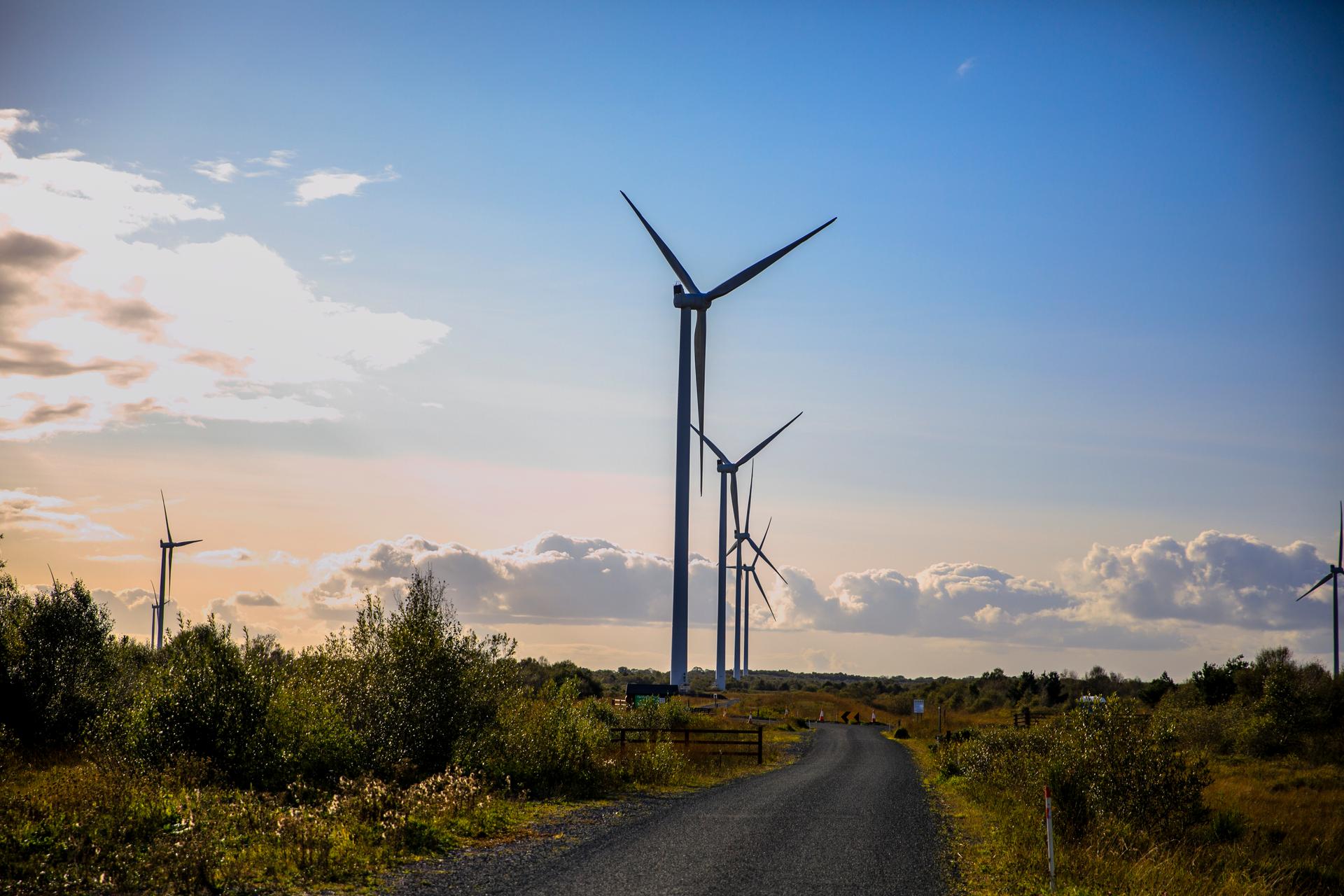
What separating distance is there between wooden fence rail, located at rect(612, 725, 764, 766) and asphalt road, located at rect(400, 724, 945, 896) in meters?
5.74

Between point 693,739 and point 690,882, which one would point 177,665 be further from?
point 693,739

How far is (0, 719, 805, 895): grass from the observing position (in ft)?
54.4

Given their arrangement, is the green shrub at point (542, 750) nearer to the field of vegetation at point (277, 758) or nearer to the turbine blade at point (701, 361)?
the field of vegetation at point (277, 758)

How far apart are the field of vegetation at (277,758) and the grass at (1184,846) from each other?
9.88 m

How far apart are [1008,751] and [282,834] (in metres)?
25.9

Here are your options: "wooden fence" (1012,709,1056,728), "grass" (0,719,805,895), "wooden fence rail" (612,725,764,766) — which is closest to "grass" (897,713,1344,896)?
"wooden fence rail" (612,725,764,766)

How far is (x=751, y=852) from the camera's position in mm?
20703

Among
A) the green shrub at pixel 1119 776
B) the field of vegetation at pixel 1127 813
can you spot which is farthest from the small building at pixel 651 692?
the green shrub at pixel 1119 776

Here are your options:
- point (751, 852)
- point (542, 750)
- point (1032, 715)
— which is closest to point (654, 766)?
point (542, 750)

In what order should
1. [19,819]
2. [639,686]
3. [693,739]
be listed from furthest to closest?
[639,686] < [693,739] < [19,819]

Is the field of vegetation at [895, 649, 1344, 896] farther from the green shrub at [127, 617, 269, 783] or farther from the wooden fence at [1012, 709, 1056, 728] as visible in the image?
the wooden fence at [1012, 709, 1056, 728]

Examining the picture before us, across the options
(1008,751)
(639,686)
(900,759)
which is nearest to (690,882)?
(1008,751)

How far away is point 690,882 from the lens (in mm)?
17453

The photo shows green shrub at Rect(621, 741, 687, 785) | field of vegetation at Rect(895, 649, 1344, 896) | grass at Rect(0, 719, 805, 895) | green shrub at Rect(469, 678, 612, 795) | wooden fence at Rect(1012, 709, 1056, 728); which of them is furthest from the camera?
wooden fence at Rect(1012, 709, 1056, 728)
